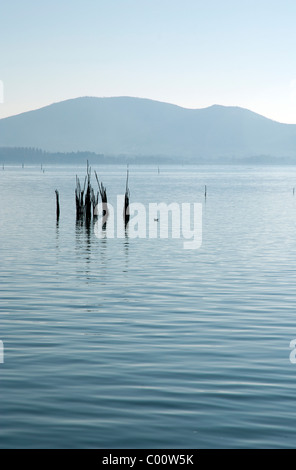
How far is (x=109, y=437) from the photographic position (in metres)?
11.9

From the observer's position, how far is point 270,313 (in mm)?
21953

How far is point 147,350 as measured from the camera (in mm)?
17422

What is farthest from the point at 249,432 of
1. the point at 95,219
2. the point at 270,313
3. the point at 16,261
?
the point at 95,219

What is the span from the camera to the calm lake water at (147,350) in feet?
40.3

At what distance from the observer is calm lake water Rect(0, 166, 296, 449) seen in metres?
12.3

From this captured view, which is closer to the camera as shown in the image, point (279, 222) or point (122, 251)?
point (122, 251)

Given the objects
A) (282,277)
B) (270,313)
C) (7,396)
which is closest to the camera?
(7,396)

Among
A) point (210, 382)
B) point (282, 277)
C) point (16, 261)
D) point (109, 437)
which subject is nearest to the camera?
point (109, 437)

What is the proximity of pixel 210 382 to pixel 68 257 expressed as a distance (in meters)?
21.7
